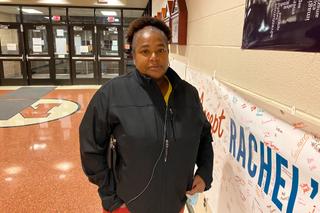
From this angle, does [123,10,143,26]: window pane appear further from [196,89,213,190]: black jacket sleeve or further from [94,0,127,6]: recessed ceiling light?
[196,89,213,190]: black jacket sleeve

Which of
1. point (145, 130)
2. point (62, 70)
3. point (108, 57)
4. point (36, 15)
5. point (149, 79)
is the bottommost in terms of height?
point (62, 70)

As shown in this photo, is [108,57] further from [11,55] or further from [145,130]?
[145,130]

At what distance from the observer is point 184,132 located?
3.82 ft

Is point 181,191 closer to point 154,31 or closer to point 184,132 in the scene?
point 184,132

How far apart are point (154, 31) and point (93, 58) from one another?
828 cm

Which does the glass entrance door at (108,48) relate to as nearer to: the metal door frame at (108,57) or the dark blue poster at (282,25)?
the metal door frame at (108,57)

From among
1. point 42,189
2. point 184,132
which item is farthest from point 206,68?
point 42,189

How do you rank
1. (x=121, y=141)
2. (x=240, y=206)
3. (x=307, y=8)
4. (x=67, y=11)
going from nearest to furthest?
(x=307, y=8), (x=121, y=141), (x=240, y=206), (x=67, y=11)

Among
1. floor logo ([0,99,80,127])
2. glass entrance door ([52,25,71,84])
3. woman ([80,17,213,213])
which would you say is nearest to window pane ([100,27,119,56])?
glass entrance door ([52,25,71,84])

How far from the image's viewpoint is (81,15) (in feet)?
28.7

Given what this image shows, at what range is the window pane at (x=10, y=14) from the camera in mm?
8375

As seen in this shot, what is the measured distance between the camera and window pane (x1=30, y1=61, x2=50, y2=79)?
9.02 metres

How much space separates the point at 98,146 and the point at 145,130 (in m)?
0.26
